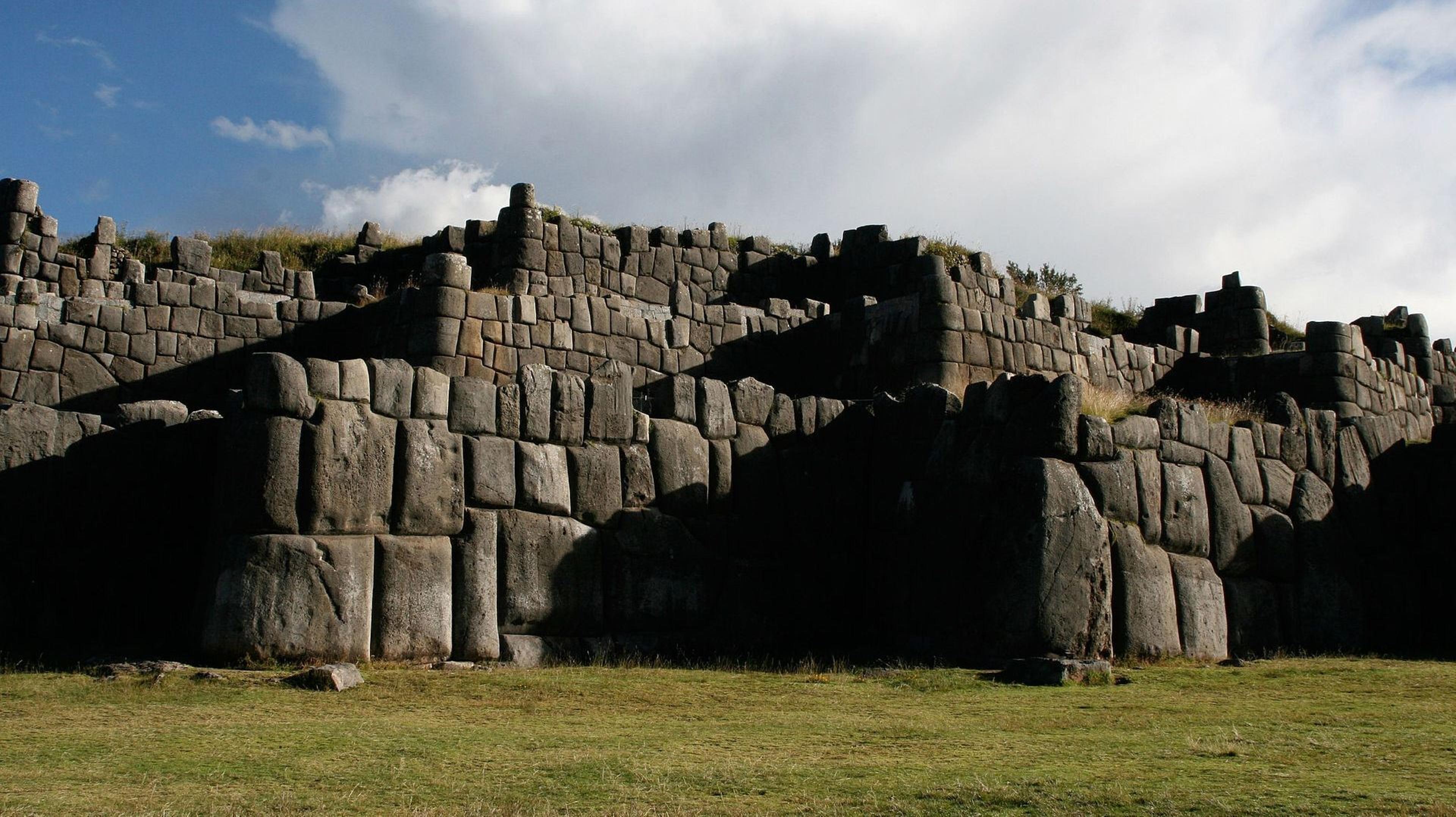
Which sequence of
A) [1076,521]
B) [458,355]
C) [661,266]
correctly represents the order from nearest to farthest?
1. [1076,521]
2. [458,355]
3. [661,266]

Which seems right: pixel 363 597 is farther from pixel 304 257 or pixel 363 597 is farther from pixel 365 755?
pixel 304 257

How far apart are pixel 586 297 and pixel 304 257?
39.9 ft

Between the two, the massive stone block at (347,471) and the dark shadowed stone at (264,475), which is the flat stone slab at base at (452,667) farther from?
the dark shadowed stone at (264,475)

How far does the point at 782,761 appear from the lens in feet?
28.4

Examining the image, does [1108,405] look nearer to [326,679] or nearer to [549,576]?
[549,576]

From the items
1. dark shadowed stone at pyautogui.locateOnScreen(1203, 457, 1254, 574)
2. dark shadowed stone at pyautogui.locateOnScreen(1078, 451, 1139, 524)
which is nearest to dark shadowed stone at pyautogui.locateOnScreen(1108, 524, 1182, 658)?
dark shadowed stone at pyautogui.locateOnScreen(1078, 451, 1139, 524)

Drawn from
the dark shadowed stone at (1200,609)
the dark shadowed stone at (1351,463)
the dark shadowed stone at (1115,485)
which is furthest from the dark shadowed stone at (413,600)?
the dark shadowed stone at (1351,463)

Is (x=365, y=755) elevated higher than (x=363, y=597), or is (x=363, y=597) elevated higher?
(x=363, y=597)

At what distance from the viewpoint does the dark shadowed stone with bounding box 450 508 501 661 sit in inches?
523

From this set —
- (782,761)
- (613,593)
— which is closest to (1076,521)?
(613,593)

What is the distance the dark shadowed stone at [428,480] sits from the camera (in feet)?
43.2

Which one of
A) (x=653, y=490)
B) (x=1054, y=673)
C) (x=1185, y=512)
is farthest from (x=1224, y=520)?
(x=653, y=490)

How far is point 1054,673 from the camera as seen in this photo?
40.2 feet

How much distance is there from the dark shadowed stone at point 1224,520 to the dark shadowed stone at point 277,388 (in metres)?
9.73
